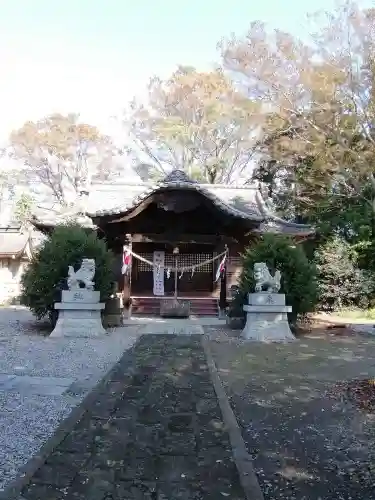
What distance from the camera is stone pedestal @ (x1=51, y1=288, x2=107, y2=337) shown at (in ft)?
34.4

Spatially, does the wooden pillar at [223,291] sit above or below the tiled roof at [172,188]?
below

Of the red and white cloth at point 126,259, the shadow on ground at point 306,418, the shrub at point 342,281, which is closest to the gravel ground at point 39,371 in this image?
the shadow on ground at point 306,418

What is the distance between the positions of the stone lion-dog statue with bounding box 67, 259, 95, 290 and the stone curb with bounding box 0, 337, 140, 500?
17.5 ft

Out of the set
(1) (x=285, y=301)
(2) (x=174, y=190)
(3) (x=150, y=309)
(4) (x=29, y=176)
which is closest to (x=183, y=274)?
(3) (x=150, y=309)

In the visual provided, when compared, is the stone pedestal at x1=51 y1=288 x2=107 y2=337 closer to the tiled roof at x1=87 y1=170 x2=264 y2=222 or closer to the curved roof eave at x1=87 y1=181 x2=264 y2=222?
the curved roof eave at x1=87 y1=181 x2=264 y2=222

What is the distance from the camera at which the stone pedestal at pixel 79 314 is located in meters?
10.5

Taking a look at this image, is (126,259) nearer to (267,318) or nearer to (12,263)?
(267,318)

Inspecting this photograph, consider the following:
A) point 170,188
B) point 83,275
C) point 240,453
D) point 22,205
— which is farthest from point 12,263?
point 240,453

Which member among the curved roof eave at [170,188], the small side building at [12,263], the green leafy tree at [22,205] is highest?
the curved roof eave at [170,188]

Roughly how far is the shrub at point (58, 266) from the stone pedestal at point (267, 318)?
3.72 meters

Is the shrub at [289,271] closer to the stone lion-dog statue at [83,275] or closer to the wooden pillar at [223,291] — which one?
the stone lion-dog statue at [83,275]

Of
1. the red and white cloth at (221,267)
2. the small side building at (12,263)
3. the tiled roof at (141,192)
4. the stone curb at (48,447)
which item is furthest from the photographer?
the small side building at (12,263)

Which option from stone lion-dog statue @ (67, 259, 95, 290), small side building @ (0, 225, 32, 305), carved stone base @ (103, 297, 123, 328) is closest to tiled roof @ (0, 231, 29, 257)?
small side building @ (0, 225, 32, 305)

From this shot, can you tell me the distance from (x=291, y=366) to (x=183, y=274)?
1061 centimetres
